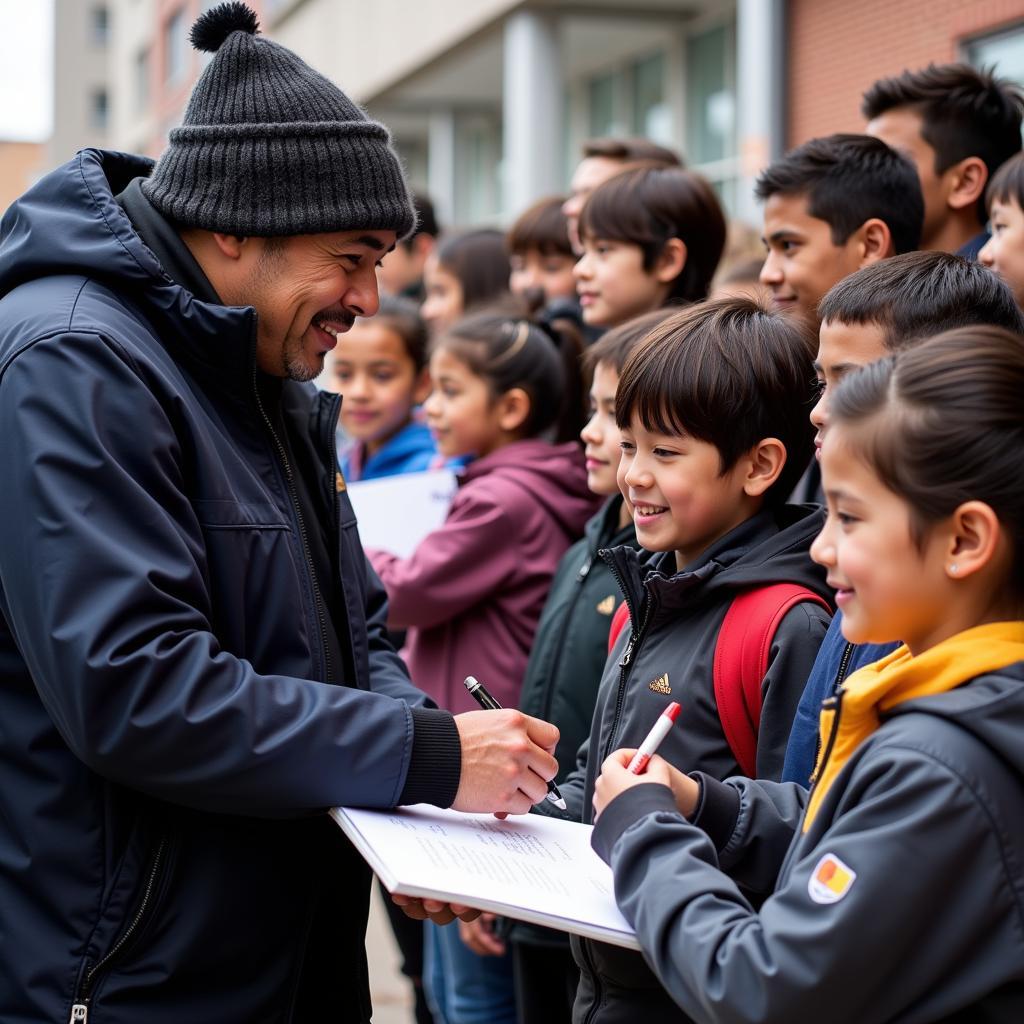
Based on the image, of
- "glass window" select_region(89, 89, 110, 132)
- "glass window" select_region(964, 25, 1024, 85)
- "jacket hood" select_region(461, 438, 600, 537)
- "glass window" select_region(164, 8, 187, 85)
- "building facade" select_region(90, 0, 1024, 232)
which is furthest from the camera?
"glass window" select_region(89, 89, 110, 132)

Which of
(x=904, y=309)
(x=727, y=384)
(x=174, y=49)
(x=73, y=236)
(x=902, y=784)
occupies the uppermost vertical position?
(x=174, y=49)

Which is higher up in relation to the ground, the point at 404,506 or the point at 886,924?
the point at 404,506

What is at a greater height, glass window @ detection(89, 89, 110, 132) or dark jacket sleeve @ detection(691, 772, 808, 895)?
glass window @ detection(89, 89, 110, 132)

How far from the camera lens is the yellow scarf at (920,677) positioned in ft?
5.02

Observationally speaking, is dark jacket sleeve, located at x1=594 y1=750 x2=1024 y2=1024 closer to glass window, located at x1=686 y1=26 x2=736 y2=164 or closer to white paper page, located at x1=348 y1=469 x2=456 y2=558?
Answer: white paper page, located at x1=348 y1=469 x2=456 y2=558

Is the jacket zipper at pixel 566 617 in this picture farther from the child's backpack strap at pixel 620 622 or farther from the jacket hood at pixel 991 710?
the jacket hood at pixel 991 710

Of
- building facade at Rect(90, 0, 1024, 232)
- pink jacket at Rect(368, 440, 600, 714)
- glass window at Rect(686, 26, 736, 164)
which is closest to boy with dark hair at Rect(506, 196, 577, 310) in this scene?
pink jacket at Rect(368, 440, 600, 714)

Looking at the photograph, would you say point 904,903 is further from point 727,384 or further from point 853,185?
point 853,185

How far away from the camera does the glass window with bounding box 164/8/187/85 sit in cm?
3164

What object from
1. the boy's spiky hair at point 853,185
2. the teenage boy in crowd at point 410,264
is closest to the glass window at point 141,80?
the teenage boy in crowd at point 410,264

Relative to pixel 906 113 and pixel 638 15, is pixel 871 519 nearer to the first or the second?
pixel 906 113

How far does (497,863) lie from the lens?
1.84 m

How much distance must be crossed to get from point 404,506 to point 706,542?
167cm

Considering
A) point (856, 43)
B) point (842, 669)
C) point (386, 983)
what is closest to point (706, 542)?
point (842, 669)
